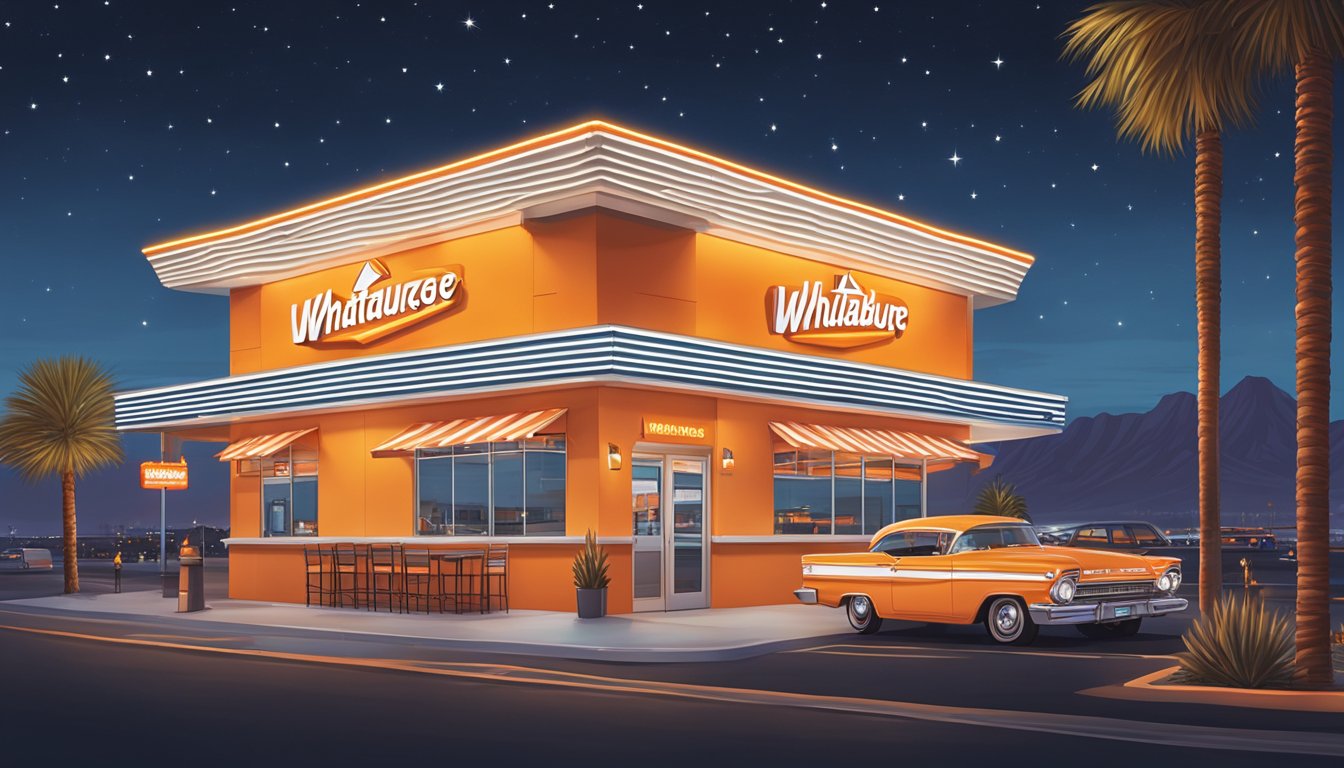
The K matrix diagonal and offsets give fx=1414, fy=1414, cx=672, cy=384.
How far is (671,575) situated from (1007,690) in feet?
35.3

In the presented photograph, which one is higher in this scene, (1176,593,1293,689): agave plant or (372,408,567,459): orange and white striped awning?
(372,408,567,459): orange and white striped awning

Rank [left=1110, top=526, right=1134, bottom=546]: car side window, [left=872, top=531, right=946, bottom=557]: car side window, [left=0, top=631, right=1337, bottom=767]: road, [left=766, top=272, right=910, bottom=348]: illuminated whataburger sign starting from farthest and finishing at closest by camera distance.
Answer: [left=1110, top=526, right=1134, bottom=546]: car side window < [left=766, top=272, right=910, bottom=348]: illuminated whataburger sign < [left=872, top=531, right=946, bottom=557]: car side window < [left=0, top=631, right=1337, bottom=767]: road

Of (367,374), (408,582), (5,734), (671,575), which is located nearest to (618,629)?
(671,575)

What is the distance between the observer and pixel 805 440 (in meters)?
25.6

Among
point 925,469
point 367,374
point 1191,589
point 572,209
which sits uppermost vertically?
point 572,209

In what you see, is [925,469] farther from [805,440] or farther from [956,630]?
[956,630]

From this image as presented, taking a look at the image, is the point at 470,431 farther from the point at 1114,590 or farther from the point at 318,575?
the point at 1114,590

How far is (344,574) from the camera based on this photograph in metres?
26.4

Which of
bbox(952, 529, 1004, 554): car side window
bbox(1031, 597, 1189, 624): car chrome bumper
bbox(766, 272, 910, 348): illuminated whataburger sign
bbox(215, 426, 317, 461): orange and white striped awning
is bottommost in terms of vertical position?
bbox(1031, 597, 1189, 624): car chrome bumper

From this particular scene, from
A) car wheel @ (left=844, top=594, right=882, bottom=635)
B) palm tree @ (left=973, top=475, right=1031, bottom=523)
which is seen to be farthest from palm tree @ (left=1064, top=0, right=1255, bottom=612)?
palm tree @ (left=973, top=475, right=1031, bottom=523)

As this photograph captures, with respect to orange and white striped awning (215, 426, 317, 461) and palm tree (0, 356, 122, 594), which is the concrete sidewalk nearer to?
orange and white striped awning (215, 426, 317, 461)

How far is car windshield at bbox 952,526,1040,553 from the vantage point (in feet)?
61.7

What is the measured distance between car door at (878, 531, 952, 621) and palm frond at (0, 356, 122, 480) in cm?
2048

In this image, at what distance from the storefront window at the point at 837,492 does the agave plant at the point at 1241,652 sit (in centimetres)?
1278
